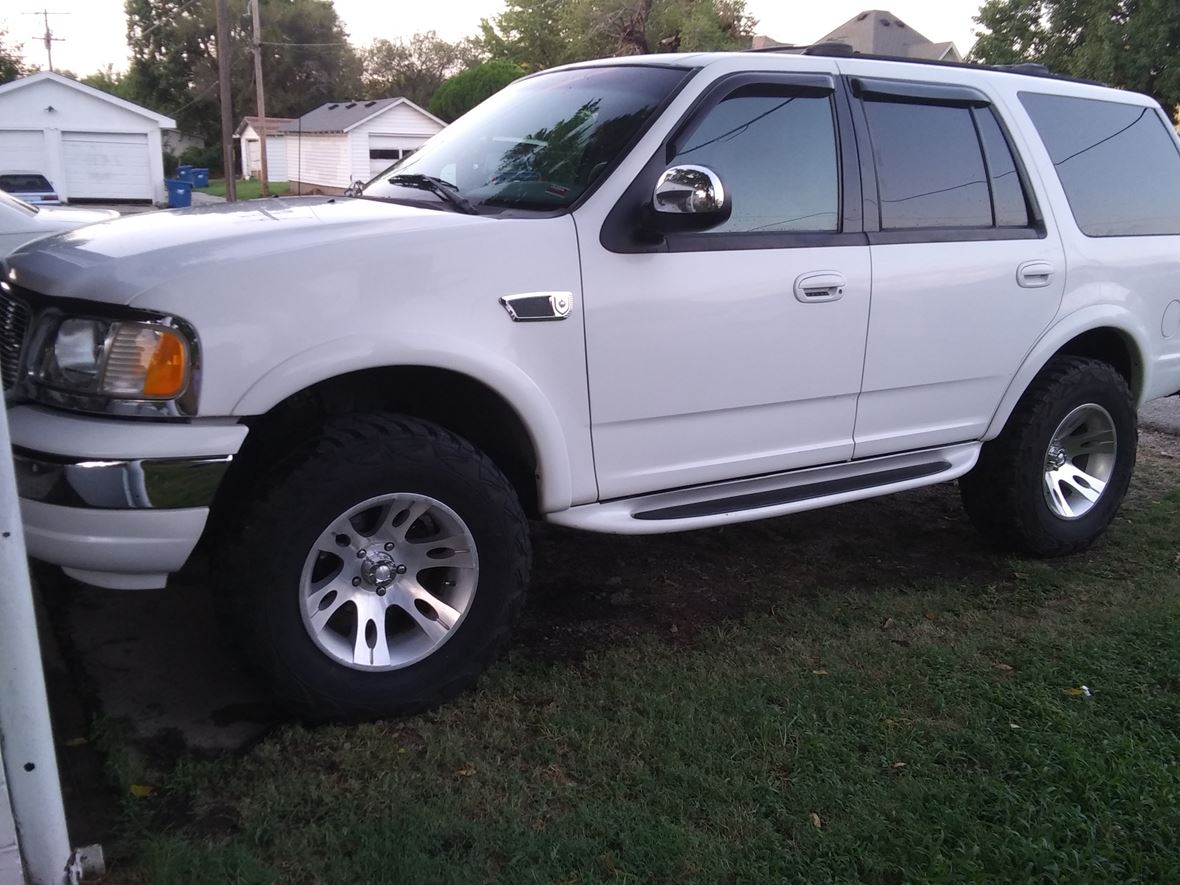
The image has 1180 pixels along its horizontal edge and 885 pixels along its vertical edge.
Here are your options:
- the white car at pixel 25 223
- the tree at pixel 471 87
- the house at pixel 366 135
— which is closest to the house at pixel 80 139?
the house at pixel 366 135

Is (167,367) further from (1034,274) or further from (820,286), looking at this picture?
(1034,274)

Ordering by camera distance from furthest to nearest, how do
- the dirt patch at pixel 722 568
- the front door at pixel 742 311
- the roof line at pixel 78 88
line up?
the roof line at pixel 78 88, the dirt patch at pixel 722 568, the front door at pixel 742 311

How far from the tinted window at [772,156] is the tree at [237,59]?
2503 inches

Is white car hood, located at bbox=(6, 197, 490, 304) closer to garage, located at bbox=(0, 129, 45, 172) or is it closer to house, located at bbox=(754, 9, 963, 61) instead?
garage, located at bbox=(0, 129, 45, 172)

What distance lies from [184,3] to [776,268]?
71.7m

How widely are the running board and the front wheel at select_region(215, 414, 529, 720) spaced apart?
37 cm

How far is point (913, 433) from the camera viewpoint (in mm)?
4336

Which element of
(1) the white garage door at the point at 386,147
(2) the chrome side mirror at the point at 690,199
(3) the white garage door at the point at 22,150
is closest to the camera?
(2) the chrome side mirror at the point at 690,199

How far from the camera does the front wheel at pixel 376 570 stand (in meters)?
2.97

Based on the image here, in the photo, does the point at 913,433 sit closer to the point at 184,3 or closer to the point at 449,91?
the point at 449,91

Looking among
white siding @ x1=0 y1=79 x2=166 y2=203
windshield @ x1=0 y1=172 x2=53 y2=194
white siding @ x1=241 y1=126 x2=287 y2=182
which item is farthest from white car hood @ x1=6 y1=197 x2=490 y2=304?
white siding @ x1=241 y1=126 x2=287 y2=182

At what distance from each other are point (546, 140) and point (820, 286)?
1131mm

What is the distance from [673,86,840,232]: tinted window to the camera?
12.2 feet

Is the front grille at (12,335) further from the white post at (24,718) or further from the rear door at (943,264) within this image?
the rear door at (943,264)
